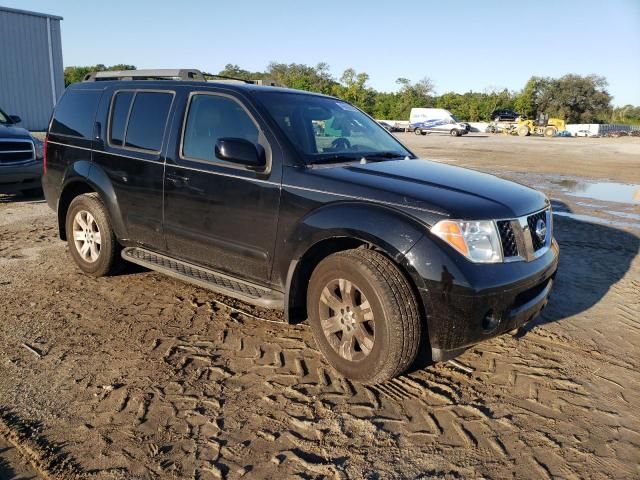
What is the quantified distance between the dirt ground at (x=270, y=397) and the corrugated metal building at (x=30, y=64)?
2461 cm

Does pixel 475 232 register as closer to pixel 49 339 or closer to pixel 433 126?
pixel 49 339

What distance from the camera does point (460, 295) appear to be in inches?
117

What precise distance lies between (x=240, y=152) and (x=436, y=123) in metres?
46.5

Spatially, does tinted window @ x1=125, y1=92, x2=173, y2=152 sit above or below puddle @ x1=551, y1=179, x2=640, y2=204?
above

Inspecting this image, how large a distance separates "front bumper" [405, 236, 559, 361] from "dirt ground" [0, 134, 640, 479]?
1.40 feet

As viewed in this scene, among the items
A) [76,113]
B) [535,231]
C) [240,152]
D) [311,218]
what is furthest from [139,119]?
[535,231]

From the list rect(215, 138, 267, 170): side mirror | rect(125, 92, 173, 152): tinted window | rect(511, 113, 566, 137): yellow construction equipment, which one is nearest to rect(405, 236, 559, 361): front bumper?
rect(215, 138, 267, 170): side mirror

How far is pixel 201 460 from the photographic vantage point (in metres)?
2.57

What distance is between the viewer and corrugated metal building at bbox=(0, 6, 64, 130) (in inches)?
975

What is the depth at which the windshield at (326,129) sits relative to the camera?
3908 mm

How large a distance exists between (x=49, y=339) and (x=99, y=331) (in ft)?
1.12

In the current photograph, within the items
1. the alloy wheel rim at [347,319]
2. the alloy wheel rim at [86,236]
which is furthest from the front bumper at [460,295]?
the alloy wheel rim at [86,236]

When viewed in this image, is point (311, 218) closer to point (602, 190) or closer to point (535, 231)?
point (535, 231)

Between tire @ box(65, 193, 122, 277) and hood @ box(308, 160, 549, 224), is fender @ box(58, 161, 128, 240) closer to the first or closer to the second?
tire @ box(65, 193, 122, 277)
